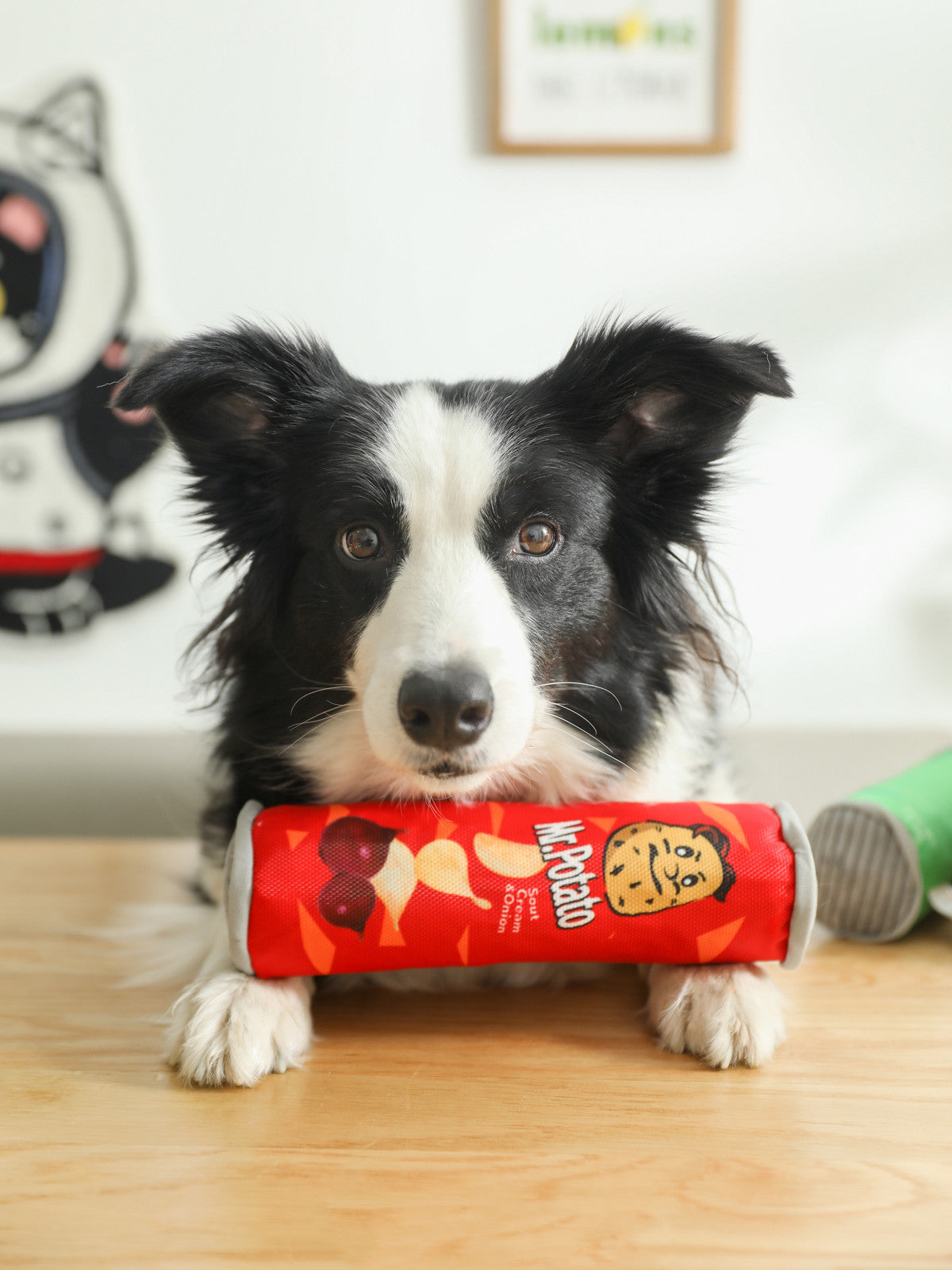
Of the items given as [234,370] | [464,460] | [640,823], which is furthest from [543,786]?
[234,370]

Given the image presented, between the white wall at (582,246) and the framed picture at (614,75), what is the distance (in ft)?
0.19

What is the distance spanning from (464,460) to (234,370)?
1.07ft

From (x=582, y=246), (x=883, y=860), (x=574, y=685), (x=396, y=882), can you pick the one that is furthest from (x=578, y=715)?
(x=582, y=246)

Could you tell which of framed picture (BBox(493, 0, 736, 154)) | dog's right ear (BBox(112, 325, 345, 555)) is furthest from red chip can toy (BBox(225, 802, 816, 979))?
framed picture (BBox(493, 0, 736, 154))

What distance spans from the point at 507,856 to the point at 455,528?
1.35 ft

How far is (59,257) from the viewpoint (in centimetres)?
246

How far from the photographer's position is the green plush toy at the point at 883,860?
4.94ft

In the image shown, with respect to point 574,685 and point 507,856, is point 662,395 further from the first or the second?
point 507,856

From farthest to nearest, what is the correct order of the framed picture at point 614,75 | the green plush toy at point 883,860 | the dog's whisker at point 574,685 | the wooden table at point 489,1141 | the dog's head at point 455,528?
the framed picture at point 614,75 → the green plush toy at point 883,860 → the dog's whisker at point 574,685 → the dog's head at point 455,528 → the wooden table at point 489,1141

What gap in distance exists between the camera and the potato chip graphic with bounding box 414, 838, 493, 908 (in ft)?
3.84

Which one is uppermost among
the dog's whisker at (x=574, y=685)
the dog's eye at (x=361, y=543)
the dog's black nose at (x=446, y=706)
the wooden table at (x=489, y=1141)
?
the dog's eye at (x=361, y=543)

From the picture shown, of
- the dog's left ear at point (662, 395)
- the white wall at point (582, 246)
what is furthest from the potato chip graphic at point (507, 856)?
the white wall at point (582, 246)

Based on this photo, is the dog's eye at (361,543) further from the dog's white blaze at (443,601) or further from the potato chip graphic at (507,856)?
the potato chip graphic at (507,856)

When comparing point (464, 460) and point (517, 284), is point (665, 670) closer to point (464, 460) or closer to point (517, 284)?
point (464, 460)
